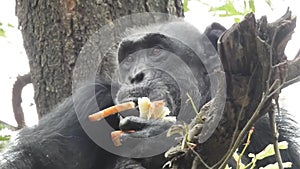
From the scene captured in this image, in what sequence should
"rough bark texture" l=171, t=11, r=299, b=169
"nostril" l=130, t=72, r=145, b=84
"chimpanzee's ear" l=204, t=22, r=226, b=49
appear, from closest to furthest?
"rough bark texture" l=171, t=11, r=299, b=169 → "nostril" l=130, t=72, r=145, b=84 → "chimpanzee's ear" l=204, t=22, r=226, b=49

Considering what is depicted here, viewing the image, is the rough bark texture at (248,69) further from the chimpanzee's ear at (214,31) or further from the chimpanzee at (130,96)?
the chimpanzee's ear at (214,31)

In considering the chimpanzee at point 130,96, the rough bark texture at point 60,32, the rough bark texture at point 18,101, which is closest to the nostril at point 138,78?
the chimpanzee at point 130,96

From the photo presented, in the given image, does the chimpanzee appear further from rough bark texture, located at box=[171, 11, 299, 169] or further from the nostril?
rough bark texture, located at box=[171, 11, 299, 169]

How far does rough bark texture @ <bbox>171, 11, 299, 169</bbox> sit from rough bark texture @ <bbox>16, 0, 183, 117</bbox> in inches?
78.0

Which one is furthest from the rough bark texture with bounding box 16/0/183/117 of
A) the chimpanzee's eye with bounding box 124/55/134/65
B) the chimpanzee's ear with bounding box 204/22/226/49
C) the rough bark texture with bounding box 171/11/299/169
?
the rough bark texture with bounding box 171/11/299/169

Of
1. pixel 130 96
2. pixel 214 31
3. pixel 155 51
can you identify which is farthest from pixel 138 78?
pixel 214 31

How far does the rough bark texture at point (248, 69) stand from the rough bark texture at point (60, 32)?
6.50 ft

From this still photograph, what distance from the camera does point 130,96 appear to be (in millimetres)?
3104

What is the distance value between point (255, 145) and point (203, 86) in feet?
1.51

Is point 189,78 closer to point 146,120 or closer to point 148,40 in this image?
point 148,40

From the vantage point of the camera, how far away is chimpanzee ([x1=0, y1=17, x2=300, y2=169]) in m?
3.25

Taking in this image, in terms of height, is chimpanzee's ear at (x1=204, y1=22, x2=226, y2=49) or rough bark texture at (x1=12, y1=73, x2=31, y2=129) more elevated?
chimpanzee's ear at (x1=204, y1=22, x2=226, y2=49)

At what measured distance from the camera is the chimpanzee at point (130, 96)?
10.7 feet

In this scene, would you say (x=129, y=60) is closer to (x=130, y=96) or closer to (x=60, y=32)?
(x=60, y=32)
